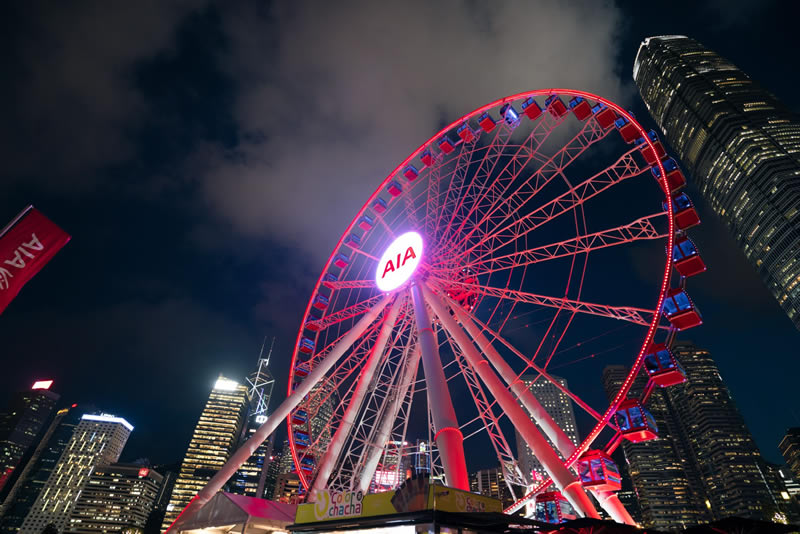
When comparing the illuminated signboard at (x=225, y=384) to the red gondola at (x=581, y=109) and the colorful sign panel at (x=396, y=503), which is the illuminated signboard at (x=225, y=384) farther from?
the red gondola at (x=581, y=109)

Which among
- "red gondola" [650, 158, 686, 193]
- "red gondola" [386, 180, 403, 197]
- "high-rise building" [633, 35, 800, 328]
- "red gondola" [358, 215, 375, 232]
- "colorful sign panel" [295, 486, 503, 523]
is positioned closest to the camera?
"colorful sign panel" [295, 486, 503, 523]

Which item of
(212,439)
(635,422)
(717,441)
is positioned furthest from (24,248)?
(717,441)

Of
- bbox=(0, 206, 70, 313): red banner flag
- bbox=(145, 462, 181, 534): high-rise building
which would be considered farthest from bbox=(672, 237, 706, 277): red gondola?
bbox=(145, 462, 181, 534): high-rise building

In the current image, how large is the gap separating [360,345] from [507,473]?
Result: 30.1ft

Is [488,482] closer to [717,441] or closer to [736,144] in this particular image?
[717,441]

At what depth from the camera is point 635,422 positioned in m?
12.6

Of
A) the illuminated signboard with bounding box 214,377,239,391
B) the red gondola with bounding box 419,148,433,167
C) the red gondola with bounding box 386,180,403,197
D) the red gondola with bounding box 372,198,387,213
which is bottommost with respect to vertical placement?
the red gondola with bounding box 372,198,387,213

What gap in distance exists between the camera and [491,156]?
845 inches

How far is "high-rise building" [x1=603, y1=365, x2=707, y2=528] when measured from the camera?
392 feet

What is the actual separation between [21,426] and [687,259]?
226997 millimetres

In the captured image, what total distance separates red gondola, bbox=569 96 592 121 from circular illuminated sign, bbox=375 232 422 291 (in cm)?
893

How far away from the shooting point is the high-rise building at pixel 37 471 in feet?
452

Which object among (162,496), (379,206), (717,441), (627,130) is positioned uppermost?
(717,441)

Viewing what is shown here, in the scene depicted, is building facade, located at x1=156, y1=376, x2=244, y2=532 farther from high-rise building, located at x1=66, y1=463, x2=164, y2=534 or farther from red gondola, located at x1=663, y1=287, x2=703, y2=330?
red gondola, located at x1=663, y1=287, x2=703, y2=330
